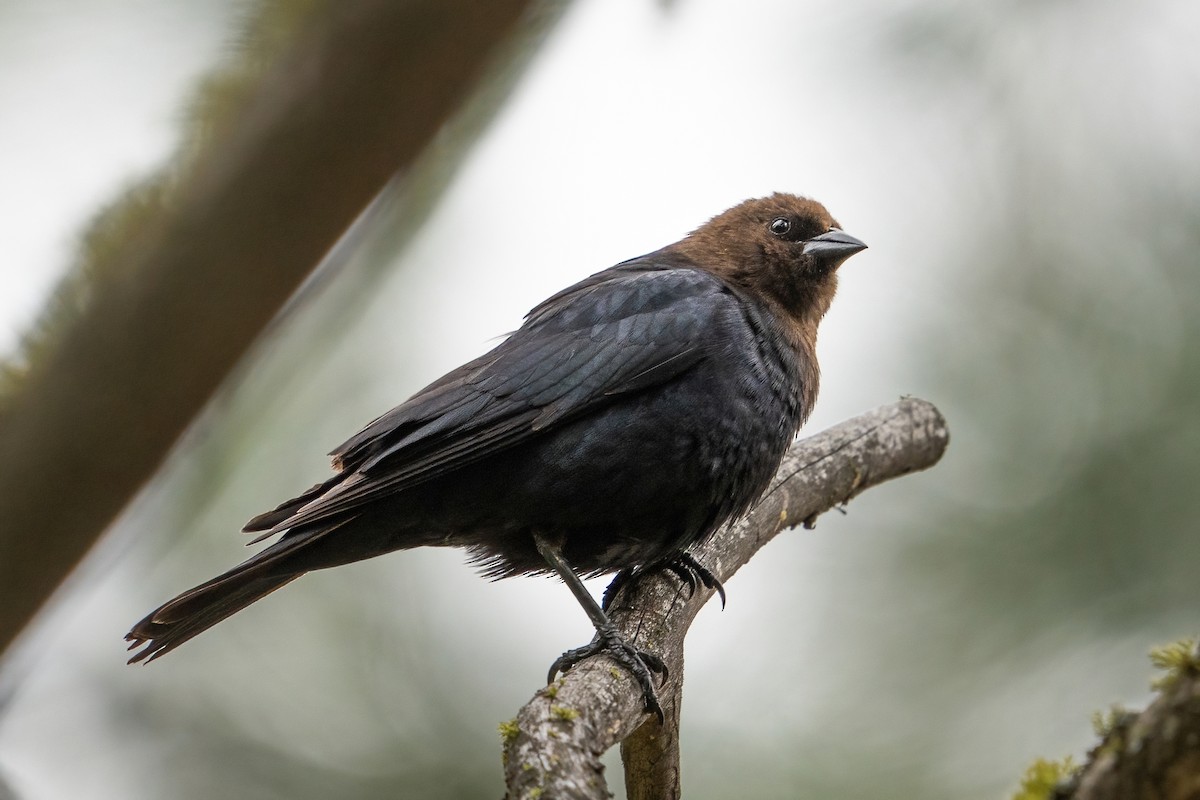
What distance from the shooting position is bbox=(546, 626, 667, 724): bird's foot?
9.47 ft

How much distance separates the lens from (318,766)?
4980 millimetres

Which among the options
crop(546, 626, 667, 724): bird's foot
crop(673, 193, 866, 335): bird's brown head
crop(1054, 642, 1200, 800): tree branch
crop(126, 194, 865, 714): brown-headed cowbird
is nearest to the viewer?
crop(1054, 642, 1200, 800): tree branch

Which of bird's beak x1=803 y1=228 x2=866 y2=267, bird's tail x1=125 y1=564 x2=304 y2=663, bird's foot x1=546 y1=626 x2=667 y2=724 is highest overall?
bird's beak x1=803 y1=228 x2=866 y2=267

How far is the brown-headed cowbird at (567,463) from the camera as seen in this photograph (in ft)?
10.8

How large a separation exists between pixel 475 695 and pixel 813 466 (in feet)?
6.93

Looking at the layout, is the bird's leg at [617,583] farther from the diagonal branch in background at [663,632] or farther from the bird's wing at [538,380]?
the bird's wing at [538,380]

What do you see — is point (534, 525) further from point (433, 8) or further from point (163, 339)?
point (433, 8)

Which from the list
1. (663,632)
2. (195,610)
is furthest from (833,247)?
(195,610)

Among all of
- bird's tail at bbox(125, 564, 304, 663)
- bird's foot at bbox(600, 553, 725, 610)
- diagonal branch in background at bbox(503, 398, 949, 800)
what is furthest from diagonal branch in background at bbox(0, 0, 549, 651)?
bird's foot at bbox(600, 553, 725, 610)

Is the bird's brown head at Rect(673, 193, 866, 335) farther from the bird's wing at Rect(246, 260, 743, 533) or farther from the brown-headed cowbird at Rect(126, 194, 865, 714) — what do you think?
the brown-headed cowbird at Rect(126, 194, 865, 714)

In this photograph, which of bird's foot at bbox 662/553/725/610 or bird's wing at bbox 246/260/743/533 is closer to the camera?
bird's wing at bbox 246/260/743/533

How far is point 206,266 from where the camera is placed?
256 centimetres

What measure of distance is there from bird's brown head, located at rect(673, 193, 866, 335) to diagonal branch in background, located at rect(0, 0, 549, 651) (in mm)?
1865

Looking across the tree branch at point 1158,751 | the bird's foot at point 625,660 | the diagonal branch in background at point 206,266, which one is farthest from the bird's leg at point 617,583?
the tree branch at point 1158,751
